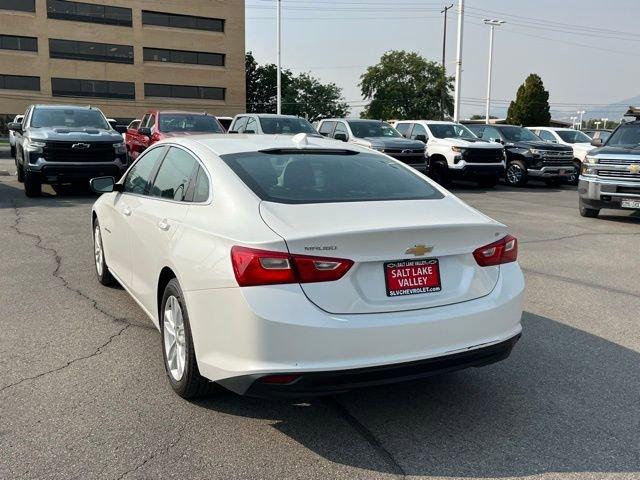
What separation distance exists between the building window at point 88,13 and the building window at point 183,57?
124 inches

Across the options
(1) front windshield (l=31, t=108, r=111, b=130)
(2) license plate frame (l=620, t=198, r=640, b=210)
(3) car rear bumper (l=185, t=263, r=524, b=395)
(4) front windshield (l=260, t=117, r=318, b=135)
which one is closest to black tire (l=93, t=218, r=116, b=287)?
(3) car rear bumper (l=185, t=263, r=524, b=395)

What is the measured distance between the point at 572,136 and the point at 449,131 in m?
5.69

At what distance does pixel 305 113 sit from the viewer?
6925 cm

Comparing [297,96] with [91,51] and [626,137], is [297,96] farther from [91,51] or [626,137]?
[626,137]

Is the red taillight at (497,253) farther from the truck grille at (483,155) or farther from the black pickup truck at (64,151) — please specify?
the truck grille at (483,155)

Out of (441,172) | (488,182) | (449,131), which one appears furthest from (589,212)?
(449,131)

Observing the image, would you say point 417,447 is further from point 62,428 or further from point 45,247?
point 45,247

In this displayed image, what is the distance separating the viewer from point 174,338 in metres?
3.74

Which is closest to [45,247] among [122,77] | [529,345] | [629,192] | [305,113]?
[529,345]

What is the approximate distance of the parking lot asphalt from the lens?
3.00 metres

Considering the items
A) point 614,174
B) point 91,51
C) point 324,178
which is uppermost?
point 91,51

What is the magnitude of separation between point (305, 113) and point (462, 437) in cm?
6785

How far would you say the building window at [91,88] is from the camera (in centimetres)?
5297

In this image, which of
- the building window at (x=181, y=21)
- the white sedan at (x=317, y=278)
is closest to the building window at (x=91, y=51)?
the building window at (x=181, y=21)
